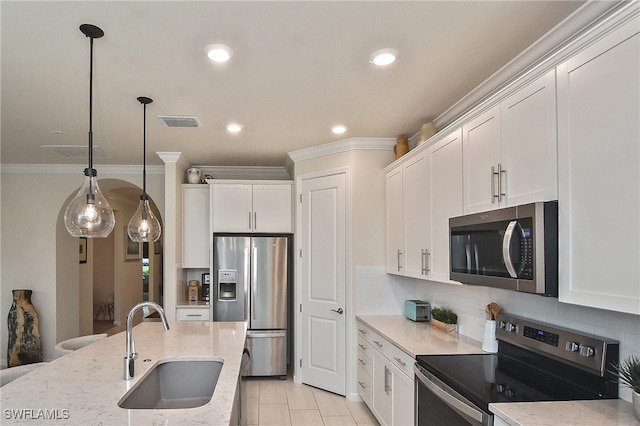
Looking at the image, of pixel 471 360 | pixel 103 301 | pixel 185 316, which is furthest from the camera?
pixel 103 301

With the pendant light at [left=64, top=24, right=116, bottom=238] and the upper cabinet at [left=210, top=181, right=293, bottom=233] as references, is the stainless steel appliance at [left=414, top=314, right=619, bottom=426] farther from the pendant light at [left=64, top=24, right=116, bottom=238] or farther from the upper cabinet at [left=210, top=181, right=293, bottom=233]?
the upper cabinet at [left=210, top=181, right=293, bottom=233]

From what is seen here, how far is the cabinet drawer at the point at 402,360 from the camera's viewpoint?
267cm

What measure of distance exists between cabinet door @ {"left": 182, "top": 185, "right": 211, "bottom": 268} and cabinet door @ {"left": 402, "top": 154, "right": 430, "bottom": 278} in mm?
2652

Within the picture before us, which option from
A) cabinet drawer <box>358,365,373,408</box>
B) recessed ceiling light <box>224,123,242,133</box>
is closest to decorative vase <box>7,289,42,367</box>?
recessed ceiling light <box>224,123,242,133</box>

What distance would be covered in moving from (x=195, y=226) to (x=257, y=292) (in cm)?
114

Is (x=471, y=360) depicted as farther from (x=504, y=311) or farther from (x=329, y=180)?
(x=329, y=180)

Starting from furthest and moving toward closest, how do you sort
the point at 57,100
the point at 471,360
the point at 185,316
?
→ the point at 185,316, the point at 57,100, the point at 471,360

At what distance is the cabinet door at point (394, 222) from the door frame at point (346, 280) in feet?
1.28

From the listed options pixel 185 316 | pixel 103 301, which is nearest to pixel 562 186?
pixel 185 316

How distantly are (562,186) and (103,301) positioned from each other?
959 centimetres

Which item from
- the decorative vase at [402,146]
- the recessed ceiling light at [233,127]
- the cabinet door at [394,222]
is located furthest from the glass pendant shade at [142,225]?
the decorative vase at [402,146]

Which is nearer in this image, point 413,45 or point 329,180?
point 413,45

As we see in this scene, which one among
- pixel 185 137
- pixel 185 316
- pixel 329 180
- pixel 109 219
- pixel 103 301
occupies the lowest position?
pixel 103 301

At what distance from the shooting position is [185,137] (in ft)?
13.5
